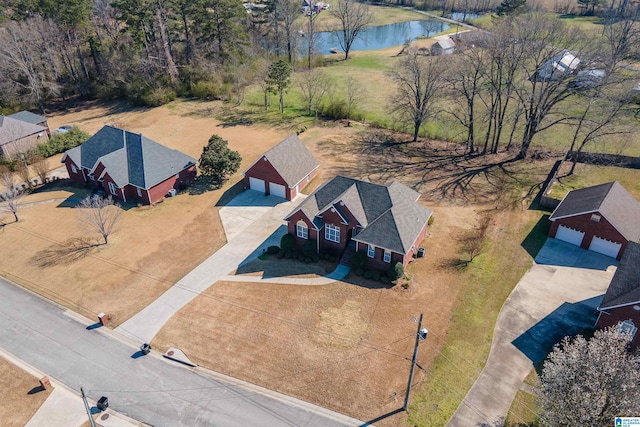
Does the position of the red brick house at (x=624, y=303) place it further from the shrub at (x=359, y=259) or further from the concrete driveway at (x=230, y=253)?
the concrete driveway at (x=230, y=253)

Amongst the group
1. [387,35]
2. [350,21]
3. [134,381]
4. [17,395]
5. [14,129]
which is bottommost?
[17,395]

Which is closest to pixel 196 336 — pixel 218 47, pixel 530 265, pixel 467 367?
pixel 467 367

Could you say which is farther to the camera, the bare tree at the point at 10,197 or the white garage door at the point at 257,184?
the white garage door at the point at 257,184

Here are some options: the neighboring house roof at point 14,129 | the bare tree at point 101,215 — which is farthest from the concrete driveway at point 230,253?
the neighboring house roof at point 14,129

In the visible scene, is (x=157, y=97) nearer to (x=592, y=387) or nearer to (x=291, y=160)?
(x=291, y=160)

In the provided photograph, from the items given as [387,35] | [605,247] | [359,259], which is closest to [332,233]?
[359,259]

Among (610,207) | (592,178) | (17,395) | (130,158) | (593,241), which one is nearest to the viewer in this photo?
(17,395)

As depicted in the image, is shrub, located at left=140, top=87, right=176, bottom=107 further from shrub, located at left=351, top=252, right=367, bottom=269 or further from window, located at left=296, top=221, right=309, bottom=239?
shrub, located at left=351, top=252, right=367, bottom=269
